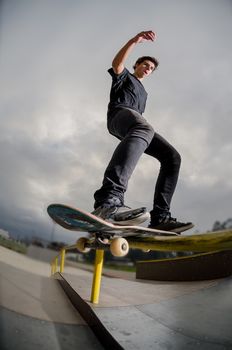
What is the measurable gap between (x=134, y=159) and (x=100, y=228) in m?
0.43

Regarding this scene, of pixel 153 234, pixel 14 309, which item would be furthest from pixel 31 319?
pixel 153 234

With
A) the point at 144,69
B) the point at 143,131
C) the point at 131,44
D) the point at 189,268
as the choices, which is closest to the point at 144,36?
the point at 131,44

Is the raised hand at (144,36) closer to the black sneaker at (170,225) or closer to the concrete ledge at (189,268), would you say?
the black sneaker at (170,225)

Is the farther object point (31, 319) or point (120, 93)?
point (120, 93)

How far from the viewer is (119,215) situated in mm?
1182

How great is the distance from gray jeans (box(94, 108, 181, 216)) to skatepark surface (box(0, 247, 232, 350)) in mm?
544

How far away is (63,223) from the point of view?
1.27 m

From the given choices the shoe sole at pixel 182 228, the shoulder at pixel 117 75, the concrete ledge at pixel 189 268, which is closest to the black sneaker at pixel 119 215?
the shoe sole at pixel 182 228

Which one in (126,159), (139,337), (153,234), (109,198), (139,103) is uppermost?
(139,103)

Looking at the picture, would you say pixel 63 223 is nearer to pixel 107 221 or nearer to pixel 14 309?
pixel 107 221

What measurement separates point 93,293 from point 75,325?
400 mm

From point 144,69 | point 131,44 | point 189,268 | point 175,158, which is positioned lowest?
point 189,268

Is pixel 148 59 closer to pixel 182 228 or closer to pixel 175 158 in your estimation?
pixel 175 158

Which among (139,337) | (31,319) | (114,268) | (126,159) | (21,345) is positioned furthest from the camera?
(114,268)
